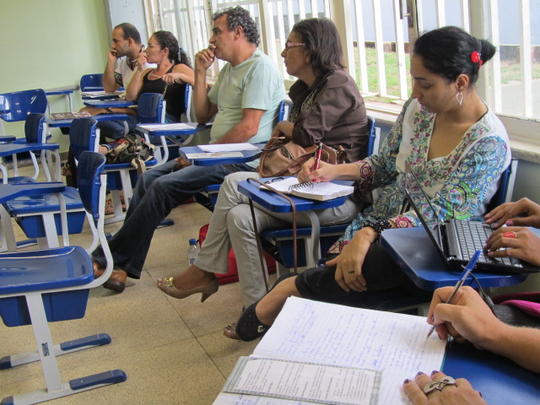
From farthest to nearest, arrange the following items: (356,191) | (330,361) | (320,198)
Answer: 1. (356,191)
2. (320,198)
3. (330,361)

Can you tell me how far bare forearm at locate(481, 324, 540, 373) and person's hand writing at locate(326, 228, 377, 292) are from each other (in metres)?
0.66

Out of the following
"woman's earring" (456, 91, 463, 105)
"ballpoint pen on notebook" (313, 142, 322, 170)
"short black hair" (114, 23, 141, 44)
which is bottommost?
"ballpoint pen on notebook" (313, 142, 322, 170)

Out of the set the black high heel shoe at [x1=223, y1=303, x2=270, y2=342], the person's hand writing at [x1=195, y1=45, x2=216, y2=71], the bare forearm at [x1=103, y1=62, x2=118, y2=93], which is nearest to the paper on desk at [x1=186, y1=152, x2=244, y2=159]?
the person's hand writing at [x1=195, y1=45, x2=216, y2=71]

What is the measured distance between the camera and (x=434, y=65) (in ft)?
6.34

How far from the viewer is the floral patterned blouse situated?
6.08 ft

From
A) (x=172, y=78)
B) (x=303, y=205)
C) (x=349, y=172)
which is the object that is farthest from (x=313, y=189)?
(x=172, y=78)

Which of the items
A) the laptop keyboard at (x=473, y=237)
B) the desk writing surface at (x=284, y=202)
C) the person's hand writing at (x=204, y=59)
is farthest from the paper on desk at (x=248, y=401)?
the person's hand writing at (x=204, y=59)

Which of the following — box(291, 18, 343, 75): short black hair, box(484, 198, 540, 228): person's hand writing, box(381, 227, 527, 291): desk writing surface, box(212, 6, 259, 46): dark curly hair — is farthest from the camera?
box(212, 6, 259, 46): dark curly hair

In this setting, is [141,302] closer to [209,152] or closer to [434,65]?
[209,152]

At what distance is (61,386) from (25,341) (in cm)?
57

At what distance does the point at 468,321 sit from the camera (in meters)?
1.08

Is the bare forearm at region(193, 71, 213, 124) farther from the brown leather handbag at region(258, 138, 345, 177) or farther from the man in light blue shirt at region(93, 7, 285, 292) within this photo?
the brown leather handbag at region(258, 138, 345, 177)

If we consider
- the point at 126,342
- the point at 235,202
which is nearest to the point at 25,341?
the point at 126,342

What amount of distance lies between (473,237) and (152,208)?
2.04 metres
